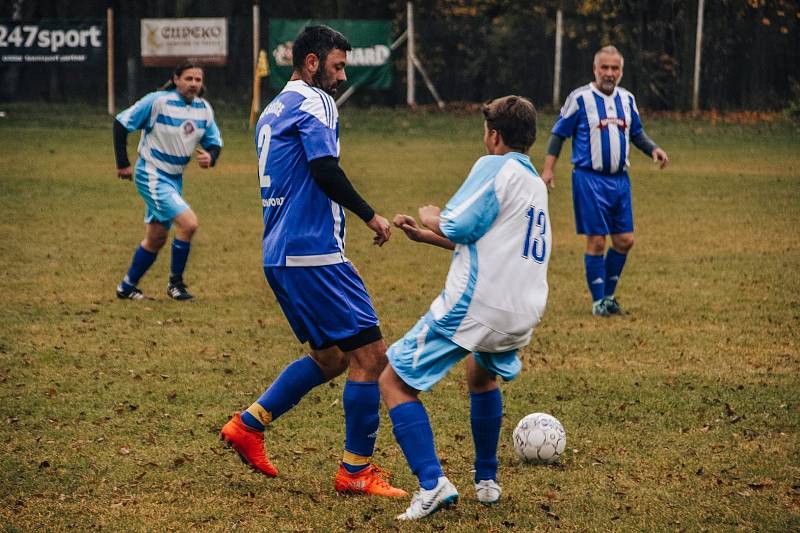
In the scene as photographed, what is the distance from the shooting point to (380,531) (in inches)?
197

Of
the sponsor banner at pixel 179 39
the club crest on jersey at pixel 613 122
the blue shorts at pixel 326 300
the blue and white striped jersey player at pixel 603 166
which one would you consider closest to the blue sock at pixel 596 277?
the blue and white striped jersey player at pixel 603 166

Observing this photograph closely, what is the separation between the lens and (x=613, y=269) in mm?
10141

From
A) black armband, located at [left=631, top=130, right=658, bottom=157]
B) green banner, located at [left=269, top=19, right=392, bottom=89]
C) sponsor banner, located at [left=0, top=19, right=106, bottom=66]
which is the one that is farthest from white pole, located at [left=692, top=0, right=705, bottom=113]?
black armband, located at [left=631, top=130, right=658, bottom=157]

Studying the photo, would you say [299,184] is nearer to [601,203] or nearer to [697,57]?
[601,203]

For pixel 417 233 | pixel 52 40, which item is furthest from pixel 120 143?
pixel 52 40

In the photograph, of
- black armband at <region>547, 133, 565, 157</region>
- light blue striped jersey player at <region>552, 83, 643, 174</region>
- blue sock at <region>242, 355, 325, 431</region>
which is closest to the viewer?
blue sock at <region>242, 355, 325, 431</region>

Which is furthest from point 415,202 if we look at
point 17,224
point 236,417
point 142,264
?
point 236,417

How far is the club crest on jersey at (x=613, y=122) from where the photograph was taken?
9992 mm

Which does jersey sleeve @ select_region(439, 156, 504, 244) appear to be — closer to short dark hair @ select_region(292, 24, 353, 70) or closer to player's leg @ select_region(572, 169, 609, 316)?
short dark hair @ select_region(292, 24, 353, 70)

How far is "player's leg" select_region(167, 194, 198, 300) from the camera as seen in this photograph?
1054cm

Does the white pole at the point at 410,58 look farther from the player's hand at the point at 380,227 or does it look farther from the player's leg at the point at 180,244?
the player's hand at the point at 380,227

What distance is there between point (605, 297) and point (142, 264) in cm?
414

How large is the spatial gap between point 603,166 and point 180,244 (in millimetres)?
3866

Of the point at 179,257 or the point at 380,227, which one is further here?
the point at 179,257
